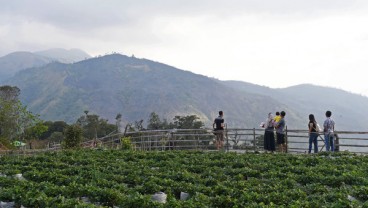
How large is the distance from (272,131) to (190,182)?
9.81 m

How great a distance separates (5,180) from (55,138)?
52.3 meters

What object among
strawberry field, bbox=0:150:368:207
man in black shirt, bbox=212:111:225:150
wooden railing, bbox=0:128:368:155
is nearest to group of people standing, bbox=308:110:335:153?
wooden railing, bbox=0:128:368:155

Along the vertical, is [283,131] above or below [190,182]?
above

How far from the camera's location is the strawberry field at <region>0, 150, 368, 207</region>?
31.7 ft

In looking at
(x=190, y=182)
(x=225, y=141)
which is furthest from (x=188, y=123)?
(x=190, y=182)

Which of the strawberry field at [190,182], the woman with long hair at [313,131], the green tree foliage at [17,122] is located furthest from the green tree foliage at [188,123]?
the strawberry field at [190,182]

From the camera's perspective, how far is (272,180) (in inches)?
487

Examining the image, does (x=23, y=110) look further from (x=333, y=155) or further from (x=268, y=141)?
(x=333, y=155)

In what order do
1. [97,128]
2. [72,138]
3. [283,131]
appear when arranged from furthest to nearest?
[97,128], [72,138], [283,131]

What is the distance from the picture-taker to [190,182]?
1235cm

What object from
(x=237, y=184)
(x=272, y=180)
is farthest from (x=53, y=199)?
(x=272, y=180)

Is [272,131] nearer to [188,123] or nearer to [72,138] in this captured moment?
[72,138]

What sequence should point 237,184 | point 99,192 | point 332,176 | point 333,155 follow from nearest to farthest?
point 99,192 → point 237,184 → point 332,176 → point 333,155

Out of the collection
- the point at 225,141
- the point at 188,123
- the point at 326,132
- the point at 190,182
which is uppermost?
the point at 188,123
